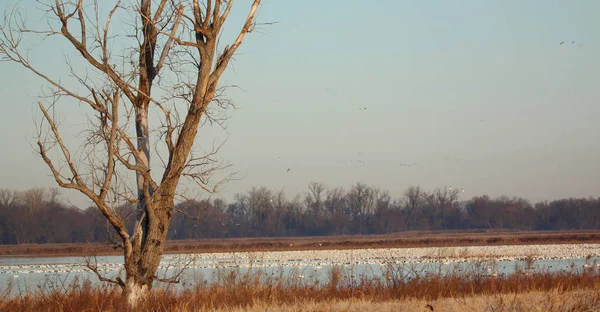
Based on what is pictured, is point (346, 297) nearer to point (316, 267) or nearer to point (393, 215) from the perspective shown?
point (316, 267)

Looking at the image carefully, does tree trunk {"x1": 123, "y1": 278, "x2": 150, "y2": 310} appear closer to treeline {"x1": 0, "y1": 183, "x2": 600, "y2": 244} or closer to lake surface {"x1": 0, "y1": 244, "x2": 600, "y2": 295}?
lake surface {"x1": 0, "y1": 244, "x2": 600, "y2": 295}

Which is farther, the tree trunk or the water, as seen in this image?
the water

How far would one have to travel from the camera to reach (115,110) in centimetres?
1040

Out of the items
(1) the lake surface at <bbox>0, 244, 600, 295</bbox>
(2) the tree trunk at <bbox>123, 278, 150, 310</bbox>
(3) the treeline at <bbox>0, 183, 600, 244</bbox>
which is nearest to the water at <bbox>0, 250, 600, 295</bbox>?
(1) the lake surface at <bbox>0, 244, 600, 295</bbox>

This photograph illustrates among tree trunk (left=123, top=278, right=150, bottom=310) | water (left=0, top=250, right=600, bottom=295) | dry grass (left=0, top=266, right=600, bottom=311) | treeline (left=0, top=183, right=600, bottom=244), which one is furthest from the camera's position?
treeline (left=0, top=183, right=600, bottom=244)

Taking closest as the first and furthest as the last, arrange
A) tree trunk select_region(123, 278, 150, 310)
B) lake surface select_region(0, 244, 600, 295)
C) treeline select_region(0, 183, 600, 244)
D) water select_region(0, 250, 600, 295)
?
tree trunk select_region(123, 278, 150, 310) < water select_region(0, 250, 600, 295) < lake surface select_region(0, 244, 600, 295) < treeline select_region(0, 183, 600, 244)

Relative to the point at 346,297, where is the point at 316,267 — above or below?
above

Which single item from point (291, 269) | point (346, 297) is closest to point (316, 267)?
point (291, 269)

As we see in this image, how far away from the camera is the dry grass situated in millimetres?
9312

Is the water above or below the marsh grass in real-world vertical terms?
above

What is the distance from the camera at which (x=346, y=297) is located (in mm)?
12867

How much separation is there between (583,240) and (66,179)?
162 ft

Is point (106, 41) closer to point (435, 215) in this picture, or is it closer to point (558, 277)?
point (558, 277)

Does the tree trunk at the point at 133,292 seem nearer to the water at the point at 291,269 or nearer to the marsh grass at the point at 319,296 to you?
the marsh grass at the point at 319,296
